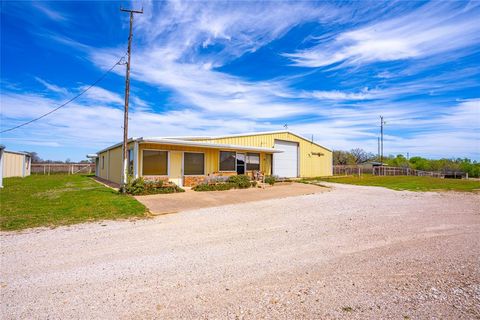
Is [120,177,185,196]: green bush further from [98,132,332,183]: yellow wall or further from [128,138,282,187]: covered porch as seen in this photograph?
[98,132,332,183]: yellow wall

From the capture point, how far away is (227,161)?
55.7ft

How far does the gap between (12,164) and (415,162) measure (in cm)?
7225

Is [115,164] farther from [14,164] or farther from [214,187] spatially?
[14,164]

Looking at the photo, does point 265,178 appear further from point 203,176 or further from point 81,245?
point 81,245

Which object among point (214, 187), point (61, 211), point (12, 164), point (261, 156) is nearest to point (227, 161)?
point (214, 187)

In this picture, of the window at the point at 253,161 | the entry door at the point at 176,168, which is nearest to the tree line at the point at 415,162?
the window at the point at 253,161

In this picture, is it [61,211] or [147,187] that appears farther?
[147,187]

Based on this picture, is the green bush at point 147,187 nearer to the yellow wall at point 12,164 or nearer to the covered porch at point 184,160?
the covered porch at point 184,160

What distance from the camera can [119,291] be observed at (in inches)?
128

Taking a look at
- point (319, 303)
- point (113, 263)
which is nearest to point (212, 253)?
point (113, 263)

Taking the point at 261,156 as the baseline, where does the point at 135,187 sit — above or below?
below

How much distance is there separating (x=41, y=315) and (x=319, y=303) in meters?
2.90

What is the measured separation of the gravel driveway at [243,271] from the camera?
2.91m

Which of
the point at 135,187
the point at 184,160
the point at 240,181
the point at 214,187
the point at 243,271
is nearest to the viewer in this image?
the point at 243,271
